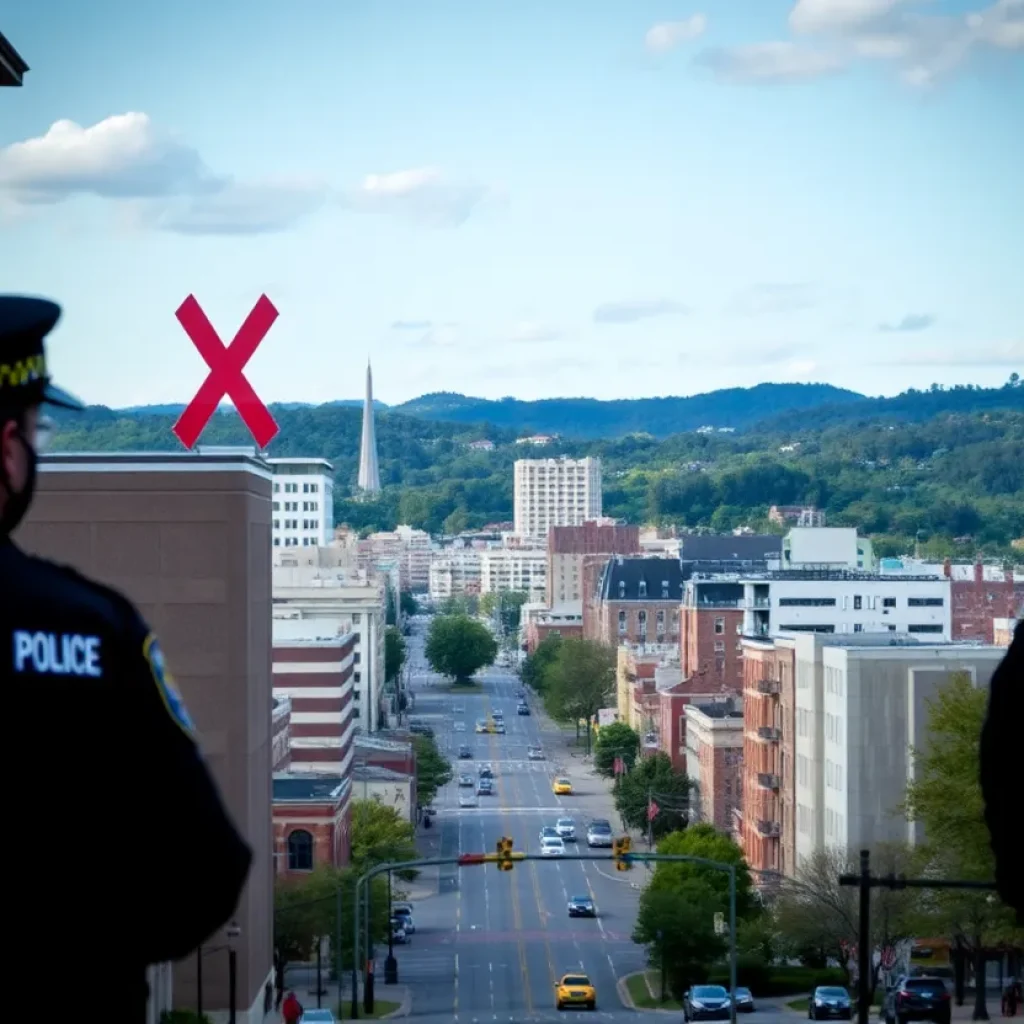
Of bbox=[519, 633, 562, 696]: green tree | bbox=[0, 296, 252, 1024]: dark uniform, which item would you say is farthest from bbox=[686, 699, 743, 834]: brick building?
bbox=[0, 296, 252, 1024]: dark uniform

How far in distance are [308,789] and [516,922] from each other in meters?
8.83

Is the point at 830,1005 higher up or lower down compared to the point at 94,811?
lower down

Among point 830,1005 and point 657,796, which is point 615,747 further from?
point 830,1005

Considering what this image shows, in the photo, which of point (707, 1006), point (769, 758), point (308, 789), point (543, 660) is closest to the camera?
point (707, 1006)

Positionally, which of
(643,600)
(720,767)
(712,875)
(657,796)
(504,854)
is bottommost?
(712,875)

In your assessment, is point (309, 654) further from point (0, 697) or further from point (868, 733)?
point (0, 697)

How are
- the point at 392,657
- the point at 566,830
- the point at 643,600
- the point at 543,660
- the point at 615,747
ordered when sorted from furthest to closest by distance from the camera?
1. the point at 543,660
2. the point at 643,600
3. the point at 392,657
4. the point at 615,747
5. the point at 566,830

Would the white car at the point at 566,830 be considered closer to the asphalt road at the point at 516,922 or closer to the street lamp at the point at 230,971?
the asphalt road at the point at 516,922

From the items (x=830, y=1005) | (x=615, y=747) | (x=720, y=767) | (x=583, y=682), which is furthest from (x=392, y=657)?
(x=830, y=1005)

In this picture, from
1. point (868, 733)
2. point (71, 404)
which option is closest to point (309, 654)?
point (868, 733)

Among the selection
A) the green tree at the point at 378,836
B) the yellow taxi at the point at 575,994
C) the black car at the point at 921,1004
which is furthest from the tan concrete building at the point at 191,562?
the green tree at the point at 378,836

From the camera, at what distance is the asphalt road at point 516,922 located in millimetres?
58250

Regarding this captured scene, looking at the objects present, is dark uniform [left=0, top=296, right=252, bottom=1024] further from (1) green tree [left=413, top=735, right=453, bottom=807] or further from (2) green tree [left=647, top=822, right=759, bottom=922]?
(1) green tree [left=413, top=735, right=453, bottom=807]

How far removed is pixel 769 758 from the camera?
7969 cm
